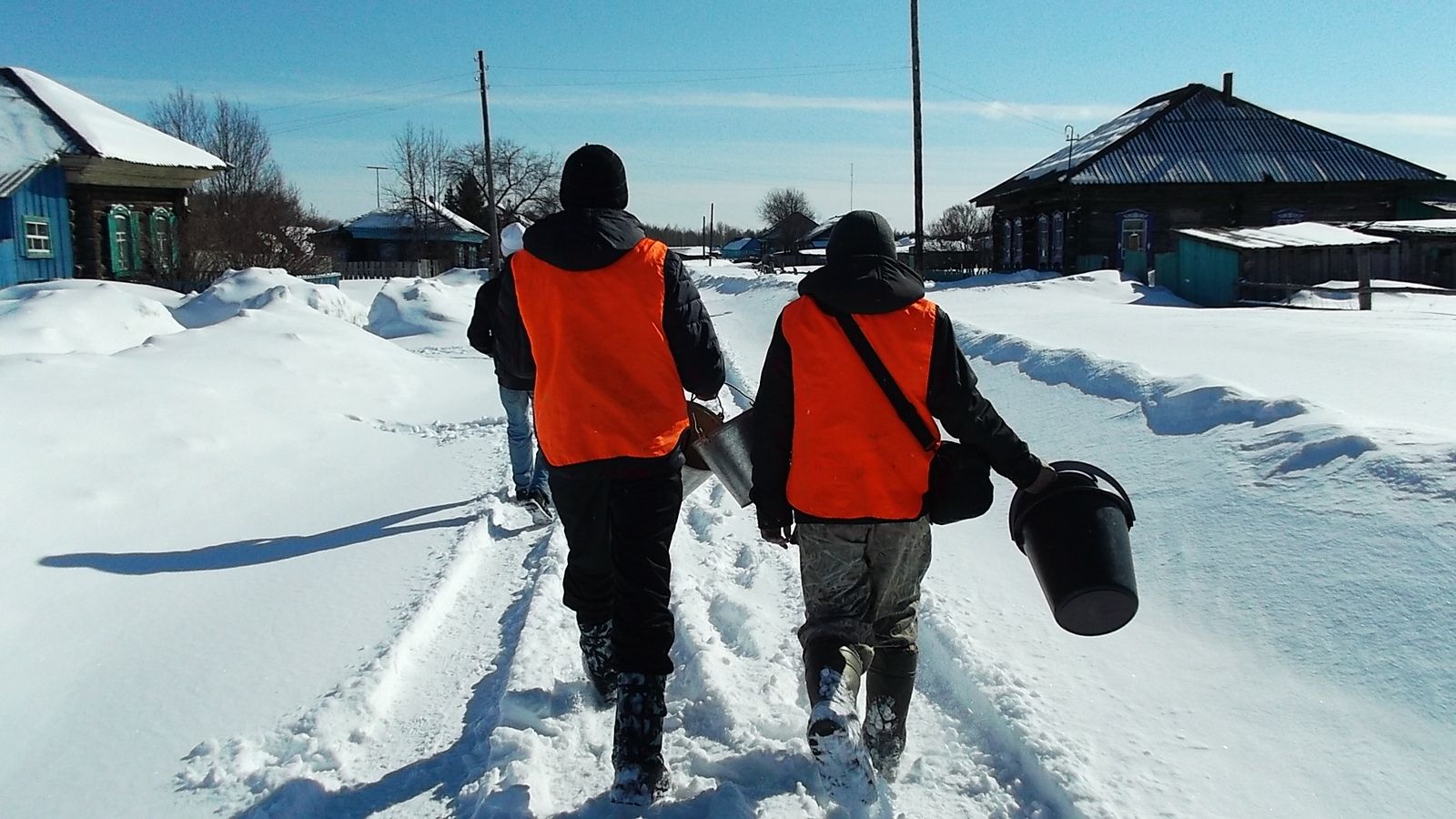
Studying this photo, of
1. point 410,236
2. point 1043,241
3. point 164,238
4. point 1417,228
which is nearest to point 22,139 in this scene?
point 164,238

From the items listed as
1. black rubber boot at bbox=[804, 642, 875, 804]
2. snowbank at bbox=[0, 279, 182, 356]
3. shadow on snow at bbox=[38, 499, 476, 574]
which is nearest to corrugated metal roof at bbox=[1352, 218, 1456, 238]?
shadow on snow at bbox=[38, 499, 476, 574]

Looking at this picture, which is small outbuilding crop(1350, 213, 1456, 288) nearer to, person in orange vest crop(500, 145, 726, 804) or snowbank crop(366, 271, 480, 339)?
snowbank crop(366, 271, 480, 339)

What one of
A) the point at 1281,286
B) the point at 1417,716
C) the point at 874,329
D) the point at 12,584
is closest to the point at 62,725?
the point at 12,584

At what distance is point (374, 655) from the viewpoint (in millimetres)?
3953

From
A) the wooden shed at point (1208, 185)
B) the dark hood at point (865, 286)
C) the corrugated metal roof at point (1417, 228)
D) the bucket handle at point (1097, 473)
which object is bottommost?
the bucket handle at point (1097, 473)

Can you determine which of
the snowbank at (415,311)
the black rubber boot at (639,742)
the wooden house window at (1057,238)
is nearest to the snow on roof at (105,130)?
the snowbank at (415,311)

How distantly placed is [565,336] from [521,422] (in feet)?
10.3

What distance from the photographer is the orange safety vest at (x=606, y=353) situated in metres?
2.95

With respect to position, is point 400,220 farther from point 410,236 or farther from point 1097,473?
point 1097,473

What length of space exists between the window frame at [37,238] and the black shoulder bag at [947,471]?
2452 cm

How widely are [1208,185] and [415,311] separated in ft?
72.9

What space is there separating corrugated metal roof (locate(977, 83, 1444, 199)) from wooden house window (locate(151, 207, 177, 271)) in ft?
78.0

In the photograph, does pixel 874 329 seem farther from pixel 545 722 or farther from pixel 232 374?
pixel 232 374

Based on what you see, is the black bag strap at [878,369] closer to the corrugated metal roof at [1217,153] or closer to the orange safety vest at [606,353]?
the orange safety vest at [606,353]
